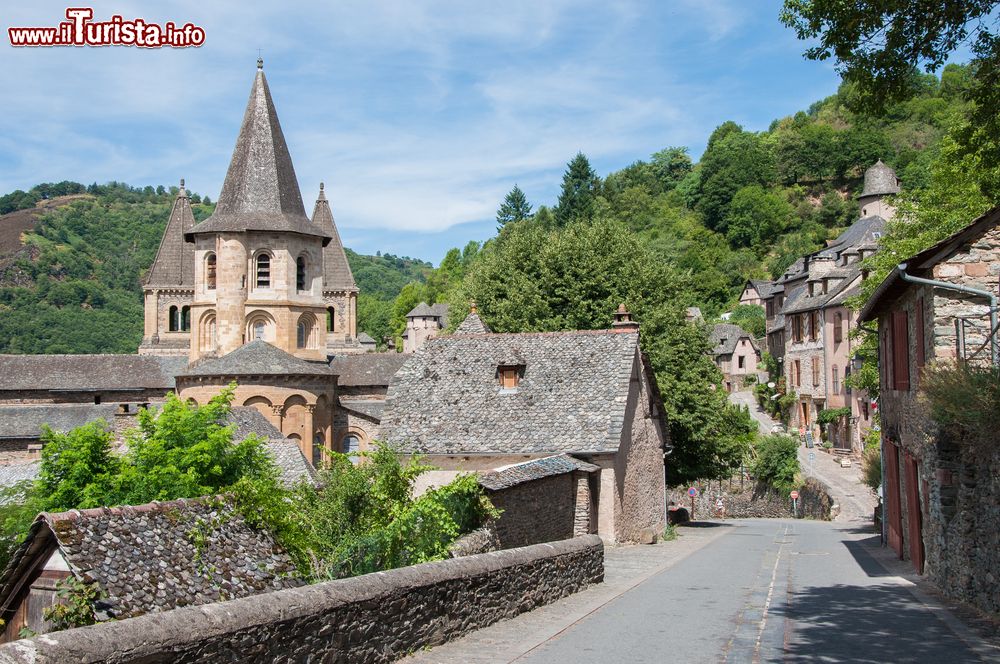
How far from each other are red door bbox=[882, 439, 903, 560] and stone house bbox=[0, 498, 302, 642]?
594 inches

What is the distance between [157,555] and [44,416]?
44627 millimetres

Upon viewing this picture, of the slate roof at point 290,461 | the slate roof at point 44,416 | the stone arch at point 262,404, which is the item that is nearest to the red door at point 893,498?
the slate roof at point 290,461

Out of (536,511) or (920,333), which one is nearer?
(920,333)

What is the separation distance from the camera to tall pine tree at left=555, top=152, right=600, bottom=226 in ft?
335

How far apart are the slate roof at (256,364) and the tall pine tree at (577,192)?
55.7m

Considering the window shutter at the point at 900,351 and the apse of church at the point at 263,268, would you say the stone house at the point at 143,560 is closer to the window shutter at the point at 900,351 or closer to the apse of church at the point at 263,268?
the window shutter at the point at 900,351

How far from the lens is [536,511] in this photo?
19.0 m

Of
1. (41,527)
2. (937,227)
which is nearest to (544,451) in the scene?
(937,227)

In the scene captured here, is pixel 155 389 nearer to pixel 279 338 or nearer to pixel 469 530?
pixel 279 338

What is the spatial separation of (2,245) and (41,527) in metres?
182

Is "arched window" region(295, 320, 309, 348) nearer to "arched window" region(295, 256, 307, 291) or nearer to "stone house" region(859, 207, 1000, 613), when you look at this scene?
"arched window" region(295, 256, 307, 291)

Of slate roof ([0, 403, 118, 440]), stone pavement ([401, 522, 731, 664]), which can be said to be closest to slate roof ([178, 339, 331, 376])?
slate roof ([0, 403, 118, 440])

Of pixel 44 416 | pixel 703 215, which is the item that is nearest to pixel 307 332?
pixel 44 416

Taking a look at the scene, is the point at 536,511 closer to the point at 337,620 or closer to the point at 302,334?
the point at 337,620
